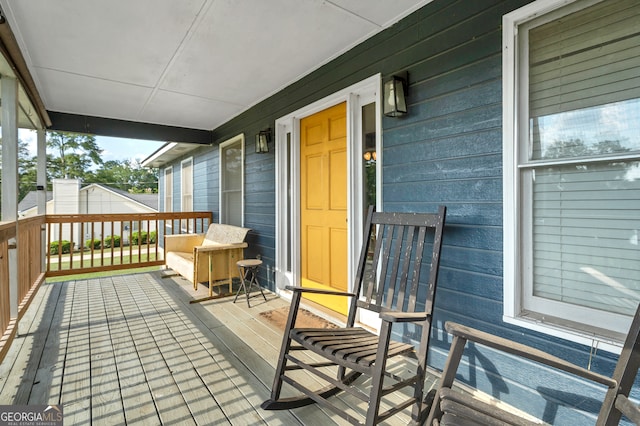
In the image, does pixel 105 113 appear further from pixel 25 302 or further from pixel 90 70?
pixel 25 302

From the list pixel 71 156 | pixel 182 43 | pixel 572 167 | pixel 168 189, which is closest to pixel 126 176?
pixel 71 156

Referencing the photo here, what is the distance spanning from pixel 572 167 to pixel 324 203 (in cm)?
220

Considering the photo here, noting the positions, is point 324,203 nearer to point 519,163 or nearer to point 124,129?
point 519,163

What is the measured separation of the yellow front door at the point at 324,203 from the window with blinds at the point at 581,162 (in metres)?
1.66

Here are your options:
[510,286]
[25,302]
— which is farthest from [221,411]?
[25,302]

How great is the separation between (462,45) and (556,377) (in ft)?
6.57

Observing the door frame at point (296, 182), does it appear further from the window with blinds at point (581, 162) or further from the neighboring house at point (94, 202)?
the neighboring house at point (94, 202)

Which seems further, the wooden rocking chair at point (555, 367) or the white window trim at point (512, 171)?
the white window trim at point (512, 171)

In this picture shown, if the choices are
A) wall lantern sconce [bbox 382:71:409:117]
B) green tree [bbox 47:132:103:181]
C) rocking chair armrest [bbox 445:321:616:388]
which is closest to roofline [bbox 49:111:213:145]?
wall lantern sconce [bbox 382:71:409:117]

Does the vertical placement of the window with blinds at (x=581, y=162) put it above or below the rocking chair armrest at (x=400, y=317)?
above

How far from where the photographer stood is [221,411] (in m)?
1.77

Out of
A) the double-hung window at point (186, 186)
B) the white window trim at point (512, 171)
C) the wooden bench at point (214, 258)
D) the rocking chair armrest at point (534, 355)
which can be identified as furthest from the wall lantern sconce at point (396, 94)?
the double-hung window at point (186, 186)

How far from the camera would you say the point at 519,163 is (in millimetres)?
1780

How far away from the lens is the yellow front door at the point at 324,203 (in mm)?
3197
